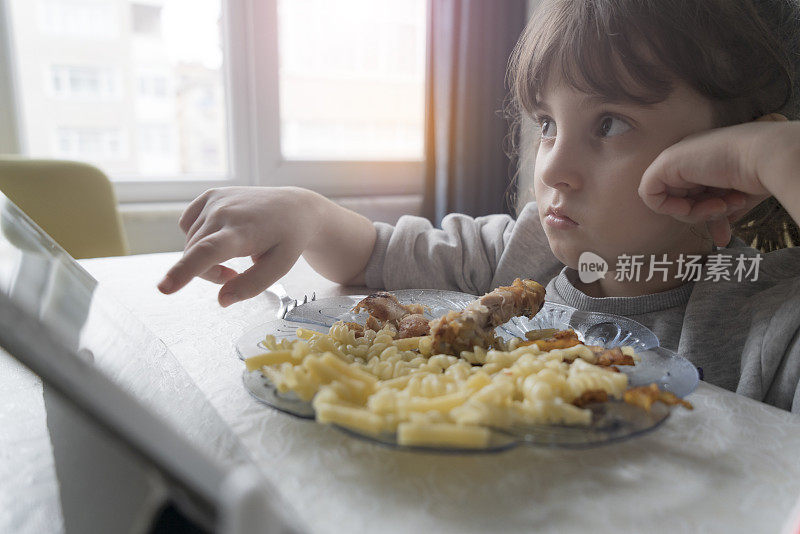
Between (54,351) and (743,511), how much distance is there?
1.09ft

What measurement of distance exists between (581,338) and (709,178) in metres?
0.22

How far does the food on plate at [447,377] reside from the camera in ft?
0.98

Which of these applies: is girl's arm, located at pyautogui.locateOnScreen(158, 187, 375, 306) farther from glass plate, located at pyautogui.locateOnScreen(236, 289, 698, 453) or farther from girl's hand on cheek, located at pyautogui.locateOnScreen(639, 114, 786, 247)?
girl's hand on cheek, located at pyautogui.locateOnScreen(639, 114, 786, 247)

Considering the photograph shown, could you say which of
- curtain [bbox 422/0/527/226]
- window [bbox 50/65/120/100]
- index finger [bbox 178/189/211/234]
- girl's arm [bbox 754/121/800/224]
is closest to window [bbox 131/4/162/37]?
window [bbox 50/65/120/100]

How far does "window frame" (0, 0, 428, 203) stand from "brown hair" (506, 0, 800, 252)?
58.5 inches

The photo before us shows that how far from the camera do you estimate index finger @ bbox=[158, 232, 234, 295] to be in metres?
0.45

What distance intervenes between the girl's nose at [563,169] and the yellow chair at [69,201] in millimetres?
1117

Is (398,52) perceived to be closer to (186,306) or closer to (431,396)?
(186,306)

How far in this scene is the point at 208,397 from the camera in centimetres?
40

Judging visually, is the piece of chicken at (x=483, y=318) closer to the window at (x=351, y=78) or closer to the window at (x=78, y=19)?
the window at (x=351, y=78)

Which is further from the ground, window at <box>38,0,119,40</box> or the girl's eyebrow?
window at <box>38,0,119,40</box>

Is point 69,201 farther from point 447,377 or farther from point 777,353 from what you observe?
point 777,353

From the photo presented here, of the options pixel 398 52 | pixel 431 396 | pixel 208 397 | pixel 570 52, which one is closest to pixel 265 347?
pixel 208 397

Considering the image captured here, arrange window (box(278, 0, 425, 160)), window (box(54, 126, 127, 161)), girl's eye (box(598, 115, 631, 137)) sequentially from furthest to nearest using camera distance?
window (box(278, 0, 425, 160)) → window (box(54, 126, 127, 161)) → girl's eye (box(598, 115, 631, 137))
